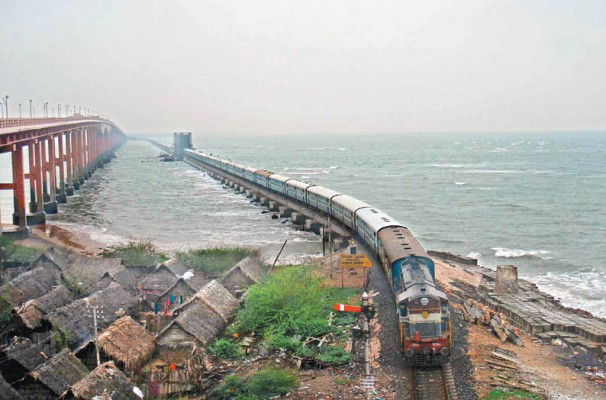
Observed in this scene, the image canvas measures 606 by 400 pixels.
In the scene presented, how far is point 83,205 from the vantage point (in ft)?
252

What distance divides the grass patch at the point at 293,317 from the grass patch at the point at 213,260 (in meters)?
6.65

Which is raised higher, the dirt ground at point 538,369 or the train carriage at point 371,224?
the train carriage at point 371,224

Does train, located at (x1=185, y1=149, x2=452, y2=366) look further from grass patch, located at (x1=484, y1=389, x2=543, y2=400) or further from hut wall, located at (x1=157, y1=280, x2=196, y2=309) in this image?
hut wall, located at (x1=157, y1=280, x2=196, y2=309)

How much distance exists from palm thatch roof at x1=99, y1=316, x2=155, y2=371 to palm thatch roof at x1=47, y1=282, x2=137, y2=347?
2.03m

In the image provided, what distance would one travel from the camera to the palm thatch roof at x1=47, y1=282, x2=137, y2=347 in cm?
2347

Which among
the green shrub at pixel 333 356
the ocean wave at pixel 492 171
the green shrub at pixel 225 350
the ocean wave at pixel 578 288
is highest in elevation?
the green shrub at pixel 333 356

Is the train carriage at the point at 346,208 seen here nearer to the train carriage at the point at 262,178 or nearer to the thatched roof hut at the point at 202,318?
the thatched roof hut at the point at 202,318

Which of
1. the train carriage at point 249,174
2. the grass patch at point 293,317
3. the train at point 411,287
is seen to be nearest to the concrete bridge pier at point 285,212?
the train carriage at point 249,174

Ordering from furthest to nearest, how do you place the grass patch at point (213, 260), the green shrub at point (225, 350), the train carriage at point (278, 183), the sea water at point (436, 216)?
the train carriage at point (278, 183)
the sea water at point (436, 216)
the grass patch at point (213, 260)
the green shrub at point (225, 350)

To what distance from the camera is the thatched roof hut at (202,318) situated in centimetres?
2270

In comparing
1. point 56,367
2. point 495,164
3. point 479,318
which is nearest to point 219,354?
point 56,367

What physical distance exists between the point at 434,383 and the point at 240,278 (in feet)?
43.0

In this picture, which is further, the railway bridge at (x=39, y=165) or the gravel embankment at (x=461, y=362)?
the railway bridge at (x=39, y=165)

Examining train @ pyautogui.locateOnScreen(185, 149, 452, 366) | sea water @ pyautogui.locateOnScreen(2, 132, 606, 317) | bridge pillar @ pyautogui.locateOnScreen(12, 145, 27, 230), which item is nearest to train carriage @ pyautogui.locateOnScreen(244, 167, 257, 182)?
sea water @ pyautogui.locateOnScreen(2, 132, 606, 317)
